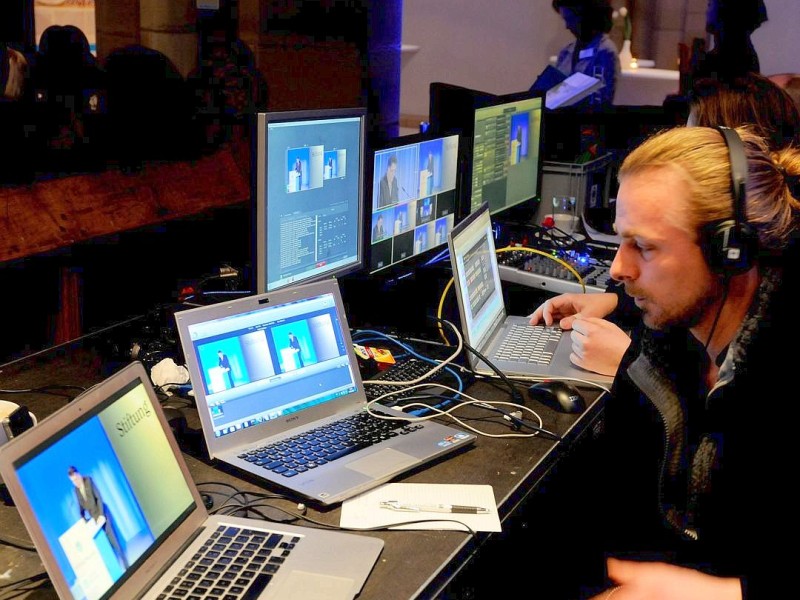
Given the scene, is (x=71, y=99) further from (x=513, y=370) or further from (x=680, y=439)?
(x=680, y=439)

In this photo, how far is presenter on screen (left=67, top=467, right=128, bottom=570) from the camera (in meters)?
1.04

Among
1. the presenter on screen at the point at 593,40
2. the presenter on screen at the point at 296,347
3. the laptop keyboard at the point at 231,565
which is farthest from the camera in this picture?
the presenter on screen at the point at 593,40

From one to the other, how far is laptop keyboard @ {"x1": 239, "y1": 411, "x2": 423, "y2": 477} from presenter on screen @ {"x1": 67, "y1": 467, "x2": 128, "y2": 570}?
379mm

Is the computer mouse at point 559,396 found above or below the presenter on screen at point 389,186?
below

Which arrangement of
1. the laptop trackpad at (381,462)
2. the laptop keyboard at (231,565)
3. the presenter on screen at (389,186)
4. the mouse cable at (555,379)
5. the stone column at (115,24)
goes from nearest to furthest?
the laptop keyboard at (231,565) < the laptop trackpad at (381,462) < the mouse cable at (555,379) < the presenter on screen at (389,186) < the stone column at (115,24)

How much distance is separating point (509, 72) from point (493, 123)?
3.96 m

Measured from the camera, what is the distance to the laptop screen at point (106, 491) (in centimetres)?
99

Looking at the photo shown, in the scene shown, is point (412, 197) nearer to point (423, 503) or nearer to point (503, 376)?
point (503, 376)

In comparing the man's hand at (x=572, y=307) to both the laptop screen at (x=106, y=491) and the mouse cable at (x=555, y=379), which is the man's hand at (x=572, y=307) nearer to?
the mouse cable at (x=555, y=379)

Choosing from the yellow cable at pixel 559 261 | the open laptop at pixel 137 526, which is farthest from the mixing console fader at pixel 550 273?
the open laptop at pixel 137 526

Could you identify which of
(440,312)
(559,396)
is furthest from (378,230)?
(559,396)

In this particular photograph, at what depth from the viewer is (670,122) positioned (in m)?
3.53

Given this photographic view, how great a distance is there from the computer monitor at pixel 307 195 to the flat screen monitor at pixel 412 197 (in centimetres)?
9

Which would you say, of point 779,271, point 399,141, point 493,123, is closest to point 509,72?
point 493,123
